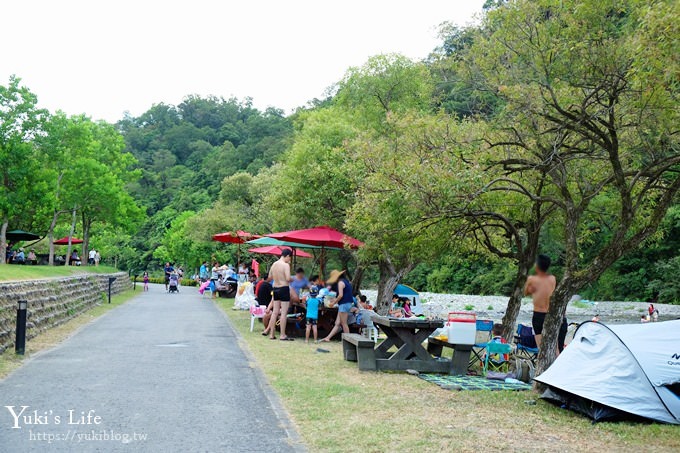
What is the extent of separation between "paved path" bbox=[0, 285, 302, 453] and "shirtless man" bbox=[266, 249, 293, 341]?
5.41ft

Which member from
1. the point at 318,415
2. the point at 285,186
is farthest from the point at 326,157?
the point at 318,415

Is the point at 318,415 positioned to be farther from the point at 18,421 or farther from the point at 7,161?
the point at 7,161

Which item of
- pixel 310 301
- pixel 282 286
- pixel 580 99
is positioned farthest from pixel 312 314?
pixel 580 99

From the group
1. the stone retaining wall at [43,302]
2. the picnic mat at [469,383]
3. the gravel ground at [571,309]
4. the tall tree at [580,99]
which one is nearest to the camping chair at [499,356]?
the picnic mat at [469,383]

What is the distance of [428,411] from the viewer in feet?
24.2

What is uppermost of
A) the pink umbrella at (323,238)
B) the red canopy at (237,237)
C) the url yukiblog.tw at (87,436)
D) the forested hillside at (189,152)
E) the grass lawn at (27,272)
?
the forested hillside at (189,152)

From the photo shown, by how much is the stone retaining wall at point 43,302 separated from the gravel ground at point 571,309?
22.2 m

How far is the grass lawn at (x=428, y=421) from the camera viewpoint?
237 inches

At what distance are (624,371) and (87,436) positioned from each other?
5607 mm

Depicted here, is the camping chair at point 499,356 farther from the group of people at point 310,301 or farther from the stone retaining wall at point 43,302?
the stone retaining wall at point 43,302

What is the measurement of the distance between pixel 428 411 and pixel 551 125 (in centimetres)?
527

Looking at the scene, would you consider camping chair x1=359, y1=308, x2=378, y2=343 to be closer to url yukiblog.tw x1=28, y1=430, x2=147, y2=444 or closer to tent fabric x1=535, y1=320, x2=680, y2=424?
tent fabric x1=535, y1=320, x2=680, y2=424

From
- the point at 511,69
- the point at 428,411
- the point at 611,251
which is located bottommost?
the point at 428,411

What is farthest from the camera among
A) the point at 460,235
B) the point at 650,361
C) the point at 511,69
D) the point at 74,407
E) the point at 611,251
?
the point at 460,235
